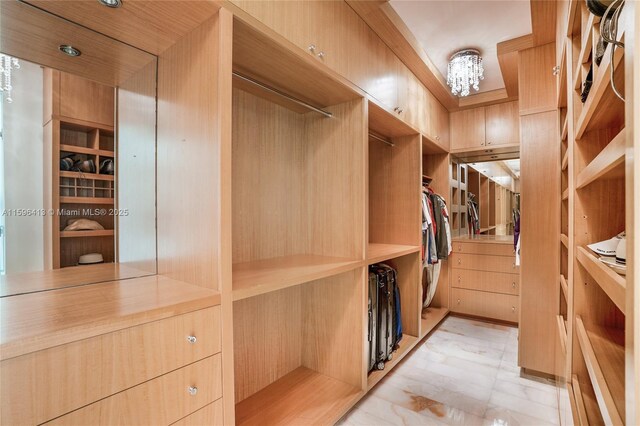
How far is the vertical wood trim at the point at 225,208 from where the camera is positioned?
3.51 feet

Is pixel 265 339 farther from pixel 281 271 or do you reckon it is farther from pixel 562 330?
pixel 562 330

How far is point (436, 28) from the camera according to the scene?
7.29 feet

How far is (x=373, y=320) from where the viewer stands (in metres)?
A: 2.18

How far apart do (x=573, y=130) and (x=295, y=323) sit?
1.91m

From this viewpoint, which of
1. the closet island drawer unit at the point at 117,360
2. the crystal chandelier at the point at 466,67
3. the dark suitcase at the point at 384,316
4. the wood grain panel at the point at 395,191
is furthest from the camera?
the wood grain panel at the point at 395,191

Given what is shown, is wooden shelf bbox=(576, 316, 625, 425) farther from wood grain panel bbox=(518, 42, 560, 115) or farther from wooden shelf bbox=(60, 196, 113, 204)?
wooden shelf bbox=(60, 196, 113, 204)

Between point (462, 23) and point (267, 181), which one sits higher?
point (462, 23)

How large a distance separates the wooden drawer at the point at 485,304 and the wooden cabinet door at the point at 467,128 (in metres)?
1.67

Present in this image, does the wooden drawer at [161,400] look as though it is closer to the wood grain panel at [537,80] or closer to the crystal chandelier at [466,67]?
the wood grain panel at [537,80]

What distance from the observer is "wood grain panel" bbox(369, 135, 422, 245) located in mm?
2762

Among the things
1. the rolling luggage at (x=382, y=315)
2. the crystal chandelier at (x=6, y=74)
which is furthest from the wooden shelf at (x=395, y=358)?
the crystal chandelier at (x=6, y=74)

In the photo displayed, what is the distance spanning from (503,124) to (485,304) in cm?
199

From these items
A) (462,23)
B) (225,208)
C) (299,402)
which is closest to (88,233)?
(225,208)

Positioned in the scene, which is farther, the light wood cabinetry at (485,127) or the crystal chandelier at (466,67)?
the light wood cabinetry at (485,127)
